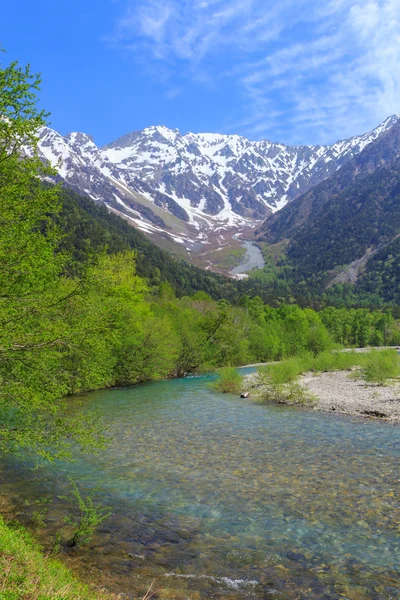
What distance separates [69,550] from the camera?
10266 millimetres

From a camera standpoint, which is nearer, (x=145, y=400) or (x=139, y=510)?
(x=139, y=510)

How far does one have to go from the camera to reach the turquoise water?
30.7 ft

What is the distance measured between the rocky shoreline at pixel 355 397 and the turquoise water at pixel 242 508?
14.7ft

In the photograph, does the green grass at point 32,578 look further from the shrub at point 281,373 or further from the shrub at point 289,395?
the shrub at point 281,373

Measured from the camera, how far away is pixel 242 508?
526 inches

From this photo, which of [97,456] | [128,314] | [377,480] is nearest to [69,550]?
[97,456]

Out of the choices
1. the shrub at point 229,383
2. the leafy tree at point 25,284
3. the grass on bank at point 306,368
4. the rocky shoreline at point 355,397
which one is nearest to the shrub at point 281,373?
the grass on bank at point 306,368

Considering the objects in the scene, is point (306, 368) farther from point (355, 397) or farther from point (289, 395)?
point (289, 395)

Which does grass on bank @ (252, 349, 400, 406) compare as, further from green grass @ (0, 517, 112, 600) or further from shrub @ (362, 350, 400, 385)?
green grass @ (0, 517, 112, 600)

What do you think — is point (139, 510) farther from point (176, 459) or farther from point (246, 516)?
point (176, 459)

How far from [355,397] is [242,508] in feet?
85.1

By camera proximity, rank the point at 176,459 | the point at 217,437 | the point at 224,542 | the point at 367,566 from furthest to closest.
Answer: the point at 217,437
the point at 176,459
the point at 224,542
the point at 367,566

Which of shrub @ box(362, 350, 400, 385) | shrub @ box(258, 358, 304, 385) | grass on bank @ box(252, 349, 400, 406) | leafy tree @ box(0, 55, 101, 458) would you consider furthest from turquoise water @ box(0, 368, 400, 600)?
shrub @ box(362, 350, 400, 385)

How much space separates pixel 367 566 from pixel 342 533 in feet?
5.43
